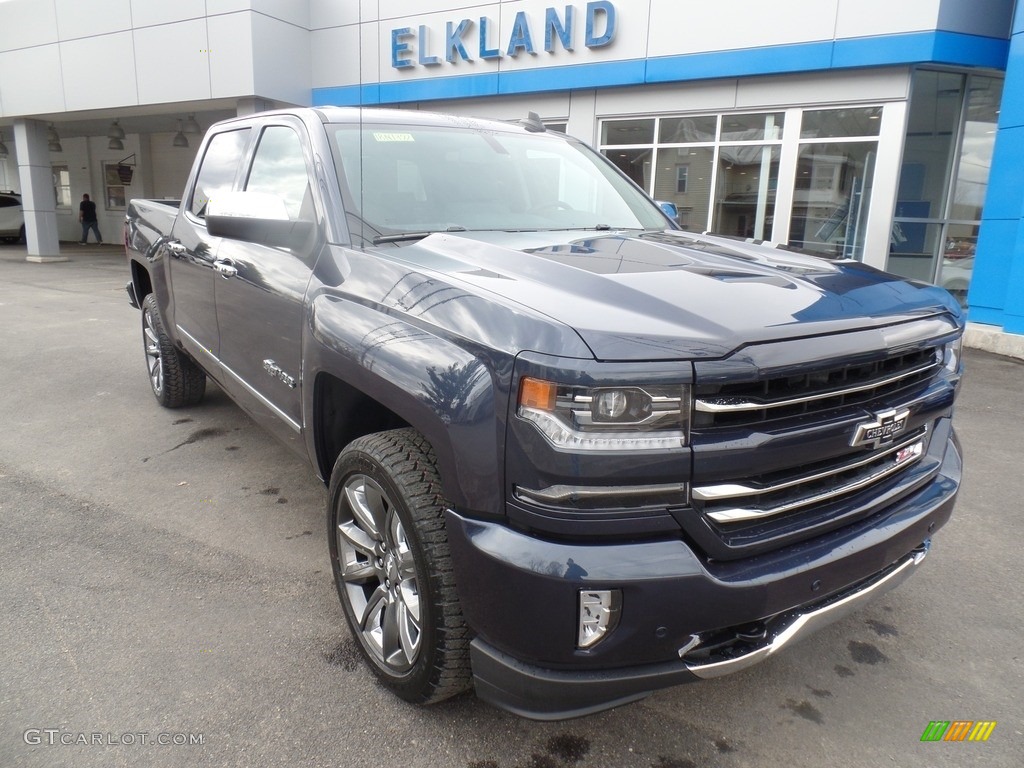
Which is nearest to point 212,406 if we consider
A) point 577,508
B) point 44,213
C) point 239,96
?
point 577,508

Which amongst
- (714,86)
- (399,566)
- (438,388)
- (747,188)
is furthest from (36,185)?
(438,388)

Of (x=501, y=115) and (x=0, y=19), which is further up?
(x=0, y=19)

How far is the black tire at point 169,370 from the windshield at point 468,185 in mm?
2776

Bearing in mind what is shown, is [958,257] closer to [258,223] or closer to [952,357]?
[952,357]

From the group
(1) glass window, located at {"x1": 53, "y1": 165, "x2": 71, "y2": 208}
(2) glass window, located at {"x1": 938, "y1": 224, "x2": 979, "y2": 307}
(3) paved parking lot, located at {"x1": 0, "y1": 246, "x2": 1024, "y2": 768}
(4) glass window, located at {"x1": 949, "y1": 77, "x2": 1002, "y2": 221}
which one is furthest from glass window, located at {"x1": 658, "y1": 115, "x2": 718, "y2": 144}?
(1) glass window, located at {"x1": 53, "y1": 165, "x2": 71, "y2": 208}

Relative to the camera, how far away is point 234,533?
364 cm

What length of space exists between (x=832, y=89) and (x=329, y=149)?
9961mm

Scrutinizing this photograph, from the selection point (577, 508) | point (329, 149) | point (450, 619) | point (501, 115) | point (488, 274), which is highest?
point (501, 115)

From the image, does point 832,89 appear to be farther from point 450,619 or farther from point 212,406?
point 450,619

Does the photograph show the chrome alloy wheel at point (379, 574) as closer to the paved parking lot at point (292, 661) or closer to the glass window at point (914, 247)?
the paved parking lot at point (292, 661)

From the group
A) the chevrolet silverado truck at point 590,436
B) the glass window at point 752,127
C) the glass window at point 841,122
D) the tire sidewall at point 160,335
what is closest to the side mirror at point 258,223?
the chevrolet silverado truck at point 590,436

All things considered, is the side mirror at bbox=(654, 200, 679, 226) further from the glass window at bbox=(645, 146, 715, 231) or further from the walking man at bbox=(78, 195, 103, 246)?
the walking man at bbox=(78, 195, 103, 246)

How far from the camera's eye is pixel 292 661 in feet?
8.66

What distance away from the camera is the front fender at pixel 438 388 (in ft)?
6.10
